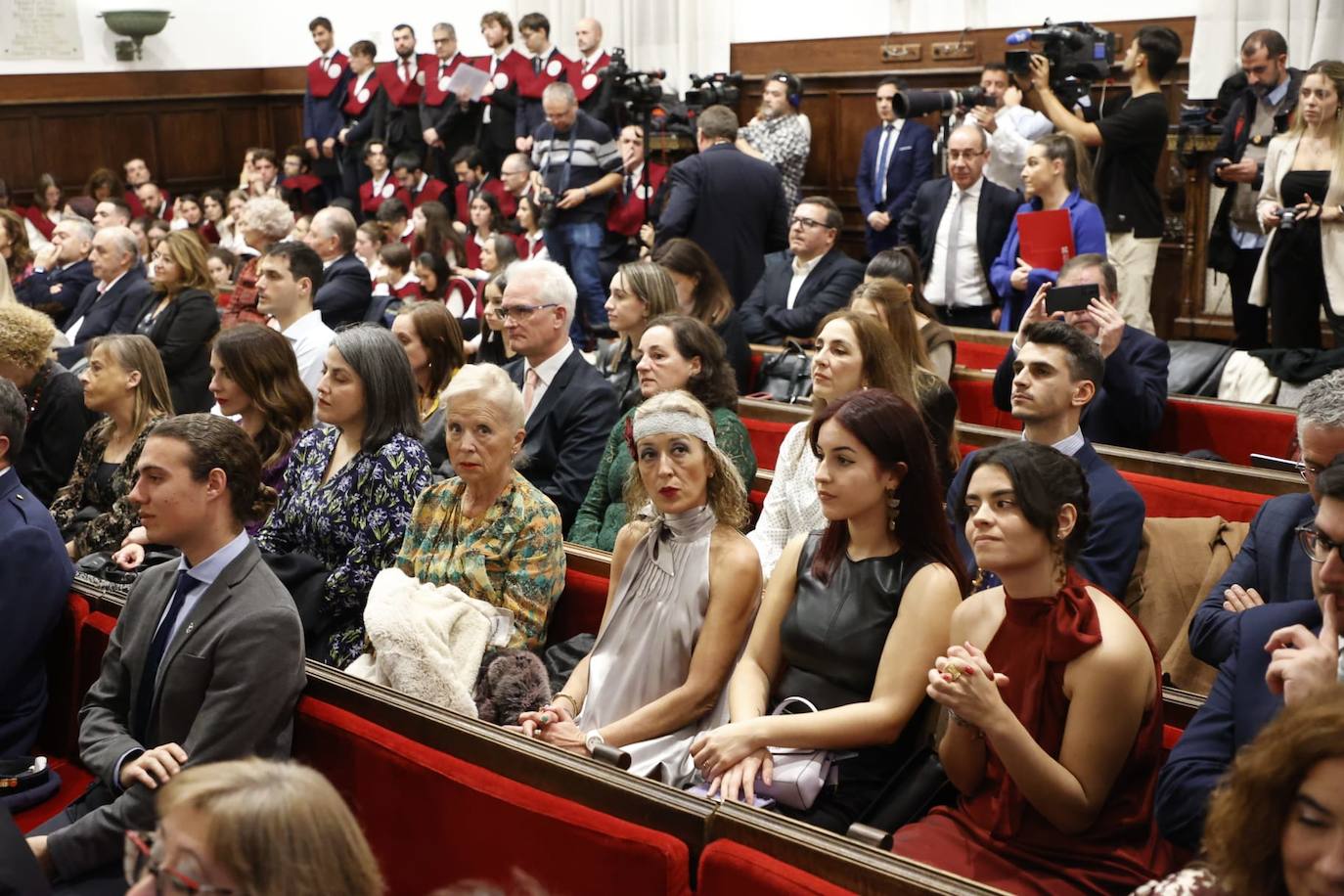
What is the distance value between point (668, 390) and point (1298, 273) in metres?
2.95

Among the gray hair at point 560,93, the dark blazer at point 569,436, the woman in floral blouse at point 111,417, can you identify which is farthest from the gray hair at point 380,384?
the gray hair at point 560,93

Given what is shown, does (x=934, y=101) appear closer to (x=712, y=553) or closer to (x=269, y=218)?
(x=269, y=218)

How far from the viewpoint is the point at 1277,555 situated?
8.32 feet

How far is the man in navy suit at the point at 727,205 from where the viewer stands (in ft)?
20.9

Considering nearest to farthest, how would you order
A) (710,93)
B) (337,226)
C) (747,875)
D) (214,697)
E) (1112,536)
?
(747,875) → (214,697) → (1112,536) → (337,226) → (710,93)

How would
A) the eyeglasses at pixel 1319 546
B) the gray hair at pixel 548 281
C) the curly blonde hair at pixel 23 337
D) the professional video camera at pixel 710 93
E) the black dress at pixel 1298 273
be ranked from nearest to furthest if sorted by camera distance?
the eyeglasses at pixel 1319 546
the gray hair at pixel 548 281
the curly blonde hair at pixel 23 337
the black dress at pixel 1298 273
the professional video camera at pixel 710 93

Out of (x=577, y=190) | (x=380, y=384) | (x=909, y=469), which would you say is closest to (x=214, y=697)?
(x=380, y=384)

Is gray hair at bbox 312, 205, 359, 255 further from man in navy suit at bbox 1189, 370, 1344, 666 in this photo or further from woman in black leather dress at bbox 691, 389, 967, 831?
man in navy suit at bbox 1189, 370, 1344, 666

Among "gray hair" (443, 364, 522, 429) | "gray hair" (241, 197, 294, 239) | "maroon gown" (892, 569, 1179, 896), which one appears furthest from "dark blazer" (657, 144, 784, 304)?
"maroon gown" (892, 569, 1179, 896)

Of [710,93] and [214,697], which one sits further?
[710,93]

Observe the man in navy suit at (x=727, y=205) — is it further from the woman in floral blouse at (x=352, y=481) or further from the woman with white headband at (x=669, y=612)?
the woman with white headband at (x=669, y=612)

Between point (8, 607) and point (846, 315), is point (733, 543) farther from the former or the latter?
point (8, 607)

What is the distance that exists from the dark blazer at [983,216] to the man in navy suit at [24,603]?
4.16 metres

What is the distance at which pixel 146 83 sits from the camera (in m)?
12.8
